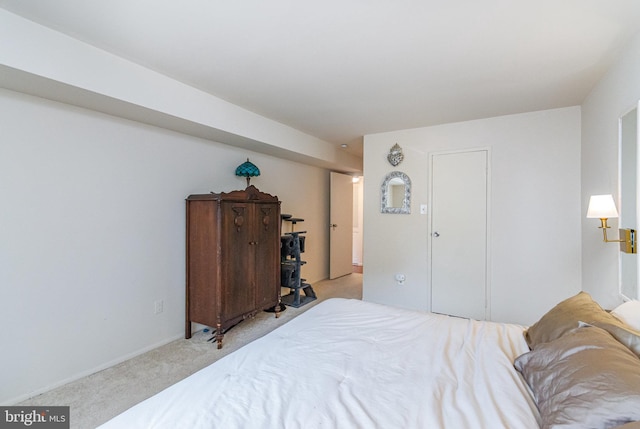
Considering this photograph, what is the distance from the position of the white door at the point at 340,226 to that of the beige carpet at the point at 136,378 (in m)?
2.23

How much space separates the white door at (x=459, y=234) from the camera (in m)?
3.31

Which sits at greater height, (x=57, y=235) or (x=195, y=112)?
(x=195, y=112)

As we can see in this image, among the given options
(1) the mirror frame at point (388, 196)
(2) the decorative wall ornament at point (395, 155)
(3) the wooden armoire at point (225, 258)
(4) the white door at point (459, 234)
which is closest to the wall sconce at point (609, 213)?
(4) the white door at point (459, 234)

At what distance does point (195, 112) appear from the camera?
251cm

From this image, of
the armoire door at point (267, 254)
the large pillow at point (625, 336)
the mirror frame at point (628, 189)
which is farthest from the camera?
the armoire door at point (267, 254)

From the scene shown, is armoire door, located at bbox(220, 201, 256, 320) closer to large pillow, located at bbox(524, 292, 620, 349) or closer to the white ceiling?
the white ceiling

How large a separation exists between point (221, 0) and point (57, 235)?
76.0 inches

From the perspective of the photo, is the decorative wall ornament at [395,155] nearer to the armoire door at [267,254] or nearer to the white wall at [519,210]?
the white wall at [519,210]

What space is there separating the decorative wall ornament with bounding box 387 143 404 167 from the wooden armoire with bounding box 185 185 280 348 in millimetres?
1688

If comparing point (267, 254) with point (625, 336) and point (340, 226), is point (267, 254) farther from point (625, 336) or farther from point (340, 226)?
point (625, 336)

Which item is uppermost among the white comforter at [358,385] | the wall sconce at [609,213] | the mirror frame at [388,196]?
the mirror frame at [388,196]

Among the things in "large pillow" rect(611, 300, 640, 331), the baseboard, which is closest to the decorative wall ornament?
"large pillow" rect(611, 300, 640, 331)

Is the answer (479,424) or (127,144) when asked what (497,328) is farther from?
(127,144)

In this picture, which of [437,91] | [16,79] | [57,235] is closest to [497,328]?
[437,91]
